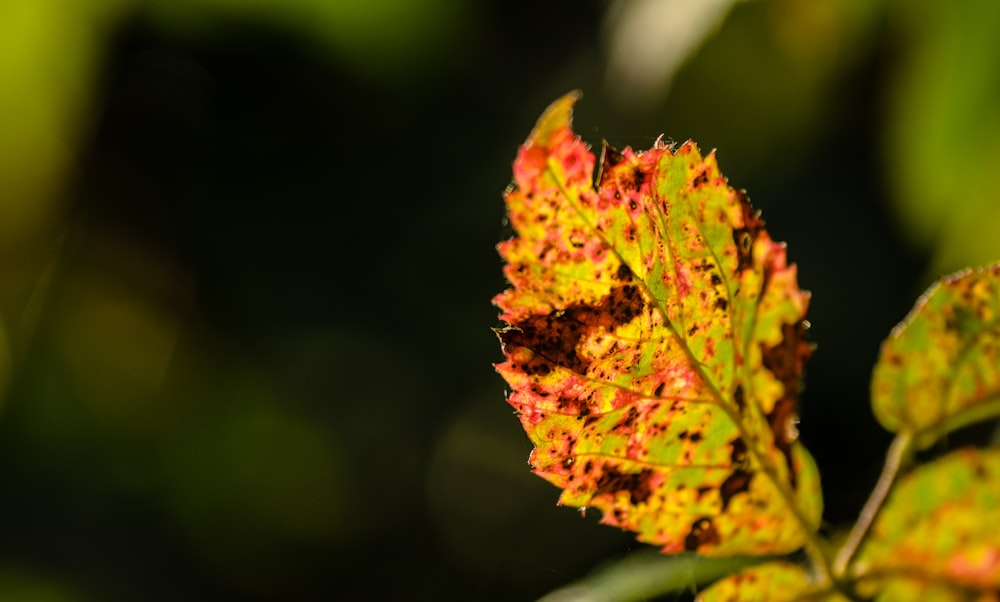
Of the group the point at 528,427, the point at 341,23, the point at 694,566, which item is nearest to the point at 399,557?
the point at 341,23

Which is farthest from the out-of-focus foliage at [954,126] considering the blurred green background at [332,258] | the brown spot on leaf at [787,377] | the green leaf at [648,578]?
the brown spot on leaf at [787,377]

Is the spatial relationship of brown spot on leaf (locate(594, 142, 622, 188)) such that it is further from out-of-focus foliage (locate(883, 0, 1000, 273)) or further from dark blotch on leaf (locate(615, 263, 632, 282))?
out-of-focus foliage (locate(883, 0, 1000, 273))

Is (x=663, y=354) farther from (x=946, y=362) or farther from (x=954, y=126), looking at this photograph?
(x=954, y=126)

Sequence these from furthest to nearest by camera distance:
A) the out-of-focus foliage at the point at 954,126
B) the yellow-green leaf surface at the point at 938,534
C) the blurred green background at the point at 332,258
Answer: the blurred green background at the point at 332,258, the out-of-focus foliage at the point at 954,126, the yellow-green leaf surface at the point at 938,534

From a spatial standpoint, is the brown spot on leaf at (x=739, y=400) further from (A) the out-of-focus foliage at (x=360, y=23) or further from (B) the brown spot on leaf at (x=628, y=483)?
(A) the out-of-focus foliage at (x=360, y=23)

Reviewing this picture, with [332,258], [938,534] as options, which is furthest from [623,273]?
[332,258]

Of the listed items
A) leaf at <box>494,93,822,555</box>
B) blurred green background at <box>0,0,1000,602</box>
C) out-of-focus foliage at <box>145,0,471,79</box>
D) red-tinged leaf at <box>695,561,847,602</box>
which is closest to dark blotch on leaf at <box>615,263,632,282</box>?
leaf at <box>494,93,822,555</box>
